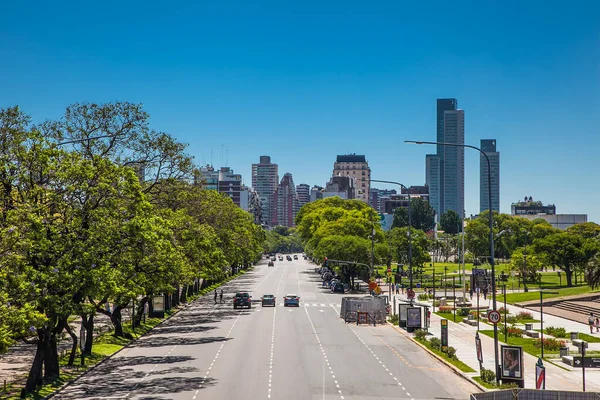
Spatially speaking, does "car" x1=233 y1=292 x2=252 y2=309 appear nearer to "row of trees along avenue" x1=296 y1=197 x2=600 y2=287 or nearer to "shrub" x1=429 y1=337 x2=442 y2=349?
"row of trees along avenue" x1=296 y1=197 x2=600 y2=287

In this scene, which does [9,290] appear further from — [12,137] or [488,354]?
[488,354]

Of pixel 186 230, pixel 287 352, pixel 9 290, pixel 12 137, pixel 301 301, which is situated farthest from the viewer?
pixel 301 301

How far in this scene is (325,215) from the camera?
153m

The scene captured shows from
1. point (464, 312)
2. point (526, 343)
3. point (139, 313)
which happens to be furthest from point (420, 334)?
point (139, 313)

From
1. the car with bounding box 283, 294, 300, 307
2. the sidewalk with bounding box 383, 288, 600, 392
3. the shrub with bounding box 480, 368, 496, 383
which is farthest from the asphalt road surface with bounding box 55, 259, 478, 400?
the car with bounding box 283, 294, 300, 307

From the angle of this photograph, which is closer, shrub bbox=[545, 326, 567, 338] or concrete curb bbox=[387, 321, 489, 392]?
concrete curb bbox=[387, 321, 489, 392]

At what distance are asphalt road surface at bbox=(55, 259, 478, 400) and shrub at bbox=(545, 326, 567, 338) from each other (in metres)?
11.1

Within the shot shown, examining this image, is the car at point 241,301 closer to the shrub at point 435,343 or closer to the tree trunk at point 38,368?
the shrub at point 435,343

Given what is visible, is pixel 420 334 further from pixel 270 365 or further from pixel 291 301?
pixel 291 301

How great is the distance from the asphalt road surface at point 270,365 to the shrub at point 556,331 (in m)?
11.1

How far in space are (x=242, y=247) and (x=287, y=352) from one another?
5929 cm

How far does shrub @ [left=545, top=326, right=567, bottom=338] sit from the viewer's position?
5316cm

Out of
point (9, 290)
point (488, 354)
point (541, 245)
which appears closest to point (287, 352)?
point (488, 354)

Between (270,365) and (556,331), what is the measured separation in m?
25.3
